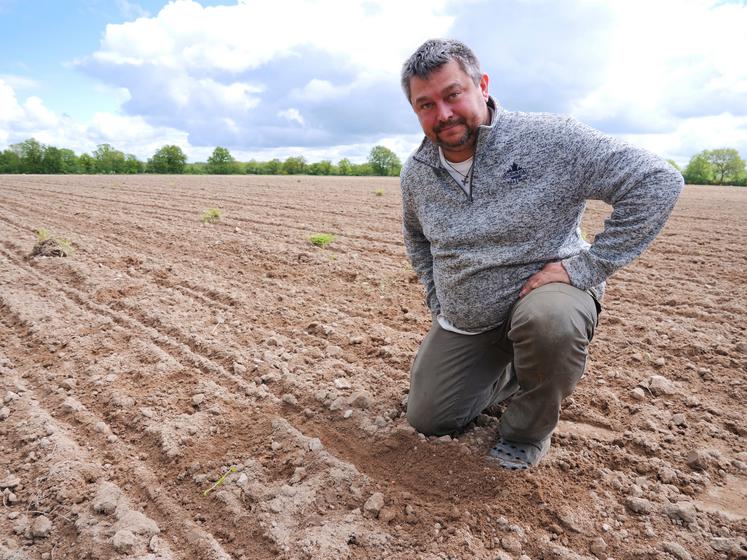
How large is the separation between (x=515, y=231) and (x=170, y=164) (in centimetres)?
8623

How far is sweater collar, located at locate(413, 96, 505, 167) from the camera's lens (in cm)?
240

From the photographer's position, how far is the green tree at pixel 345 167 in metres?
77.9

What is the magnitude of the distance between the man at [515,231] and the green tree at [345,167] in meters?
76.0

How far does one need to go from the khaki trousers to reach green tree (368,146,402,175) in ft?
242

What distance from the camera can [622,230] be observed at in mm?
2229

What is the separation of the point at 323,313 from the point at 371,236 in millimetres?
3544

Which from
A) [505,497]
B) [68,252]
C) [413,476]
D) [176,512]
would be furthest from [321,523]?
[68,252]

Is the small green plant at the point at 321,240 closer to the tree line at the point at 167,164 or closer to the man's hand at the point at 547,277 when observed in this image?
the man's hand at the point at 547,277

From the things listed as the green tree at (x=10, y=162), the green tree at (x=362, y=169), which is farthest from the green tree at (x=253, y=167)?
the green tree at (x=10, y=162)

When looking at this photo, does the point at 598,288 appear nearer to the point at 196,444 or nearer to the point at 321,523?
the point at 321,523

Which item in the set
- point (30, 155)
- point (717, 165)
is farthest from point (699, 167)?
point (30, 155)

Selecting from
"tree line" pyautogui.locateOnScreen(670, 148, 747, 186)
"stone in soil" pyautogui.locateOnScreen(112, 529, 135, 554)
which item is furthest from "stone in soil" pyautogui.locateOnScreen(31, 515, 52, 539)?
"tree line" pyautogui.locateOnScreen(670, 148, 747, 186)

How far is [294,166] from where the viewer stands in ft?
266

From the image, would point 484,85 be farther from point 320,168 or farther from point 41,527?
point 320,168
